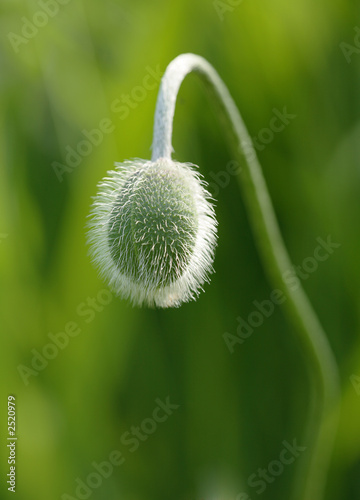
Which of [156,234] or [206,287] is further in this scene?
[206,287]

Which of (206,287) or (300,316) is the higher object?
(206,287)

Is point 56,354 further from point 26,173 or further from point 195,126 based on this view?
point 195,126

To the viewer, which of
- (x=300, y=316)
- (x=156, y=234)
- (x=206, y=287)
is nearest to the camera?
(x=156, y=234)

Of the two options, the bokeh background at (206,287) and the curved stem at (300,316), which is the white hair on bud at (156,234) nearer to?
the curved stem at (300,316)

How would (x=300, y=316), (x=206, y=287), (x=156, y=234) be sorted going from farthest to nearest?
(x=206, y=287) < (x=300, y=316) < (x=156, y=234)

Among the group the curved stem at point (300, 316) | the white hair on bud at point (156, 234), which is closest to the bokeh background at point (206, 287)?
the curved stem at point (300, 316)

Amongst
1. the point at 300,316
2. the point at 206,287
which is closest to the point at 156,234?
the point at 300,316

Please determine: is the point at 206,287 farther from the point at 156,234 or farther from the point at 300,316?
the point at 156,234

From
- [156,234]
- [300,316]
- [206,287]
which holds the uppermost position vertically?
[156,234]
